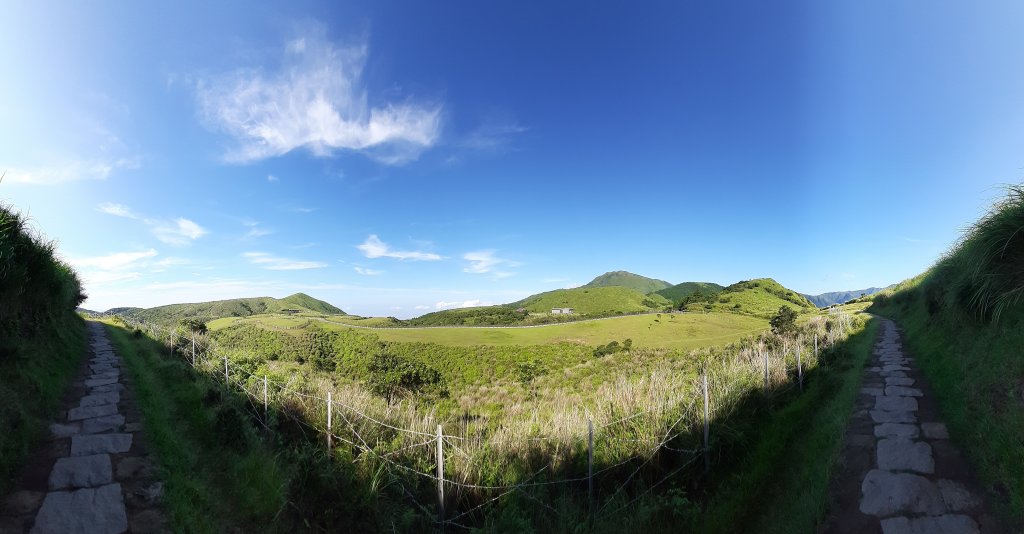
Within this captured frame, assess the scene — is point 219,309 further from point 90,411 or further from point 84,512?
point 84,512

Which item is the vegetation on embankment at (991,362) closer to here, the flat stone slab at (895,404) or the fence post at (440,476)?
the flat stone slab at (895,404)

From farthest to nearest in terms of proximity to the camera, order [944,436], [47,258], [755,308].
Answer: [755,308] → [47,258] → [944,436]

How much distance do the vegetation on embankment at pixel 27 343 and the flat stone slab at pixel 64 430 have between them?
0.12 meters

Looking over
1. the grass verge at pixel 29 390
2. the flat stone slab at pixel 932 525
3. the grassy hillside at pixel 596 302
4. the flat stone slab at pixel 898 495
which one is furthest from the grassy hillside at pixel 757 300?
the grass verge at pixel 29 390

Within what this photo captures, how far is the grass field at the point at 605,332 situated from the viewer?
34031mm

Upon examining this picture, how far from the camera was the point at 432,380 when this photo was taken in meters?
24.1

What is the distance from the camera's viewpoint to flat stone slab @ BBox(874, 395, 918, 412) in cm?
524

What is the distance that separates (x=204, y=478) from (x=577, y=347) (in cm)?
3066

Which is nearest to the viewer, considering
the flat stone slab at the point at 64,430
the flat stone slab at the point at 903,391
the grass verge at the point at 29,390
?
the grass verge at the point at 29,390

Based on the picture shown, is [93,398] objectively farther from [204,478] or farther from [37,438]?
[204,478]

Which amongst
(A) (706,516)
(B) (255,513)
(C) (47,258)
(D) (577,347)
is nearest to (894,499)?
(A) (706,516)

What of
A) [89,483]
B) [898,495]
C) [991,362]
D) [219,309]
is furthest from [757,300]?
[219,309]

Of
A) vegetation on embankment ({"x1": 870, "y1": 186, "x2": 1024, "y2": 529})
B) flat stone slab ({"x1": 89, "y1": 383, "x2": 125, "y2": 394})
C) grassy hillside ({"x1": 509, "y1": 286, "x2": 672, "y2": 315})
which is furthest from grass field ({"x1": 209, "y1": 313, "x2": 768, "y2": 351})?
grassy hillside ({"x1": 509, "y1": 286, "x2": 672, "y2": 315})


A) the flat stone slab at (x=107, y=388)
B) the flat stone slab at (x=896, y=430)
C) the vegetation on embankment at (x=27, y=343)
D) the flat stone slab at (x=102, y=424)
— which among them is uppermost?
the vegetation on embankment at (x=27, y=343)
